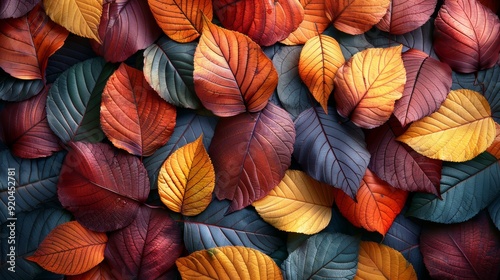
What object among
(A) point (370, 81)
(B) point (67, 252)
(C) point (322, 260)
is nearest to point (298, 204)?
(C) point (322, 260)

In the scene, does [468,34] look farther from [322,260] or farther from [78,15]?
[78,15]

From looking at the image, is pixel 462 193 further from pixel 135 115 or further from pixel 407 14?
pixel 135 115

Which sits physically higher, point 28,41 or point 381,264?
point 28,41

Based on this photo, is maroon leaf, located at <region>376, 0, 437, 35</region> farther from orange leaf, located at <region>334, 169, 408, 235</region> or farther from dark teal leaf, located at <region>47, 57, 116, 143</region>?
dark teal leaf, located at <region>47, 57, 116, 143</region>

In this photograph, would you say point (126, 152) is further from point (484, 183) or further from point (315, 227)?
point (484, 183)

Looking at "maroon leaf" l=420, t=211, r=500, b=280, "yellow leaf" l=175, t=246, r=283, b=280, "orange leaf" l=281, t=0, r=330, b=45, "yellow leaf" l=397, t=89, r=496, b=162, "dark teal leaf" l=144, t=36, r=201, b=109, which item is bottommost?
"maroon leaf" l=420, t=211, r=500, b=280

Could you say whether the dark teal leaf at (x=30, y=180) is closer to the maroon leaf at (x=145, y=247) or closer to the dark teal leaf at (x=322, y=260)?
the maroon leaf at (x=145, y=247)

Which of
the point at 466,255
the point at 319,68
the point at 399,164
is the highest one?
the point at 319,68

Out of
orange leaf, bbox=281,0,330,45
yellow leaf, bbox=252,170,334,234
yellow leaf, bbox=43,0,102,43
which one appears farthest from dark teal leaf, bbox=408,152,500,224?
yellow leaf, bbox=43,0,102,43
